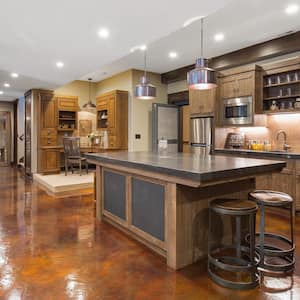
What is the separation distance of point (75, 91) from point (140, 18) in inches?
234

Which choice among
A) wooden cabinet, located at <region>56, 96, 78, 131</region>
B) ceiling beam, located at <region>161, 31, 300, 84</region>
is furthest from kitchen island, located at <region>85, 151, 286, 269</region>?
wooden cabinet, located at <region>56, 96, 78, 131</region>

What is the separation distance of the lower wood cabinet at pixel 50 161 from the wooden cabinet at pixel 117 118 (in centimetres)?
175

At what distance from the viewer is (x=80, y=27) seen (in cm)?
348

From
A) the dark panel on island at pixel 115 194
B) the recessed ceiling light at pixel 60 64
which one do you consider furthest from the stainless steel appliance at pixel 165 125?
the dark panel on island at pixel 115 194

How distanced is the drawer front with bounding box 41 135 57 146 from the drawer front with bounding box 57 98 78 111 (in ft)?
3.08

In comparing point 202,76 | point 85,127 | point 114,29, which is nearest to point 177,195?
point 202,76

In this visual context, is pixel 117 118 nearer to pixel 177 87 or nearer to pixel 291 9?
pixel 177 87

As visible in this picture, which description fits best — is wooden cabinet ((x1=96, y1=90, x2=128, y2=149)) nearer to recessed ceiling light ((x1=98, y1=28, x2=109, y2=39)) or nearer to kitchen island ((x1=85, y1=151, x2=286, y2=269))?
recessed ceiling light ((x1=98, y1=28, x2=109, y2=39))

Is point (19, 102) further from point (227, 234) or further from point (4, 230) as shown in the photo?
point (227, 234)

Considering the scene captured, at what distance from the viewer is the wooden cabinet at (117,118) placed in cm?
726

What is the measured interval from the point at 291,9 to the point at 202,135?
2805mm

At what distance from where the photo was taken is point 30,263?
2.60m

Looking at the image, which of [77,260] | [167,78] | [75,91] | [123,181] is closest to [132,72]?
[167,78]

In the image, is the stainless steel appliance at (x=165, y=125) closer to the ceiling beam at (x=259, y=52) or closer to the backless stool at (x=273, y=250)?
the ceiling beam at (x=259, y=52)
